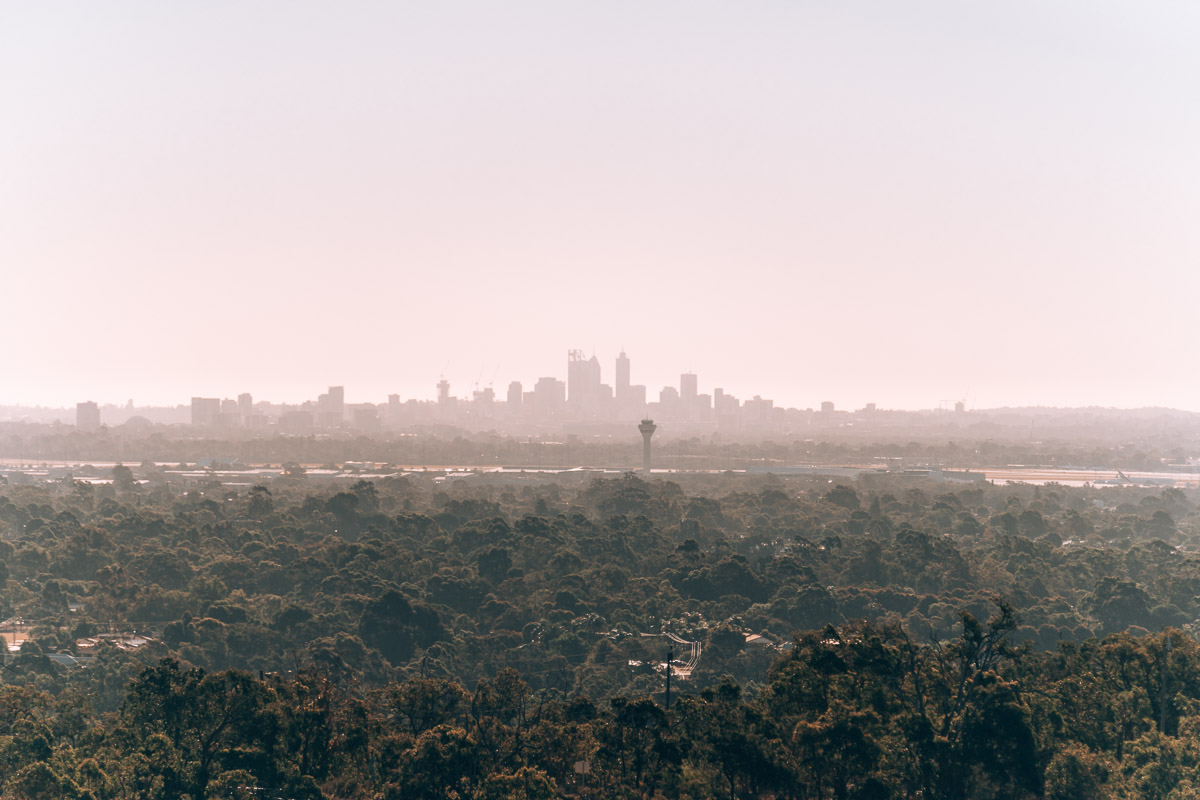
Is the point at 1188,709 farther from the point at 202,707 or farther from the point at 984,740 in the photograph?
the point at 202,707

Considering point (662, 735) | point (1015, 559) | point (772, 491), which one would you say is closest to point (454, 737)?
point (662, 735)

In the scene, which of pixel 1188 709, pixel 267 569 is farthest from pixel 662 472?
pixel 1188 709

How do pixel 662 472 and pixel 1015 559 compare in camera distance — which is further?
pixel 662 472

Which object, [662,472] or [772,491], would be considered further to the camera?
[662,472]

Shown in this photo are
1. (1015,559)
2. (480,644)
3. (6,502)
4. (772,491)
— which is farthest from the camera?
(772,491)

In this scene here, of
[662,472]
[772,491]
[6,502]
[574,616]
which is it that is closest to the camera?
[574,616]

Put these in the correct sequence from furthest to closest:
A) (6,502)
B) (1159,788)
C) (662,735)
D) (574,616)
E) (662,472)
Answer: (662,472)
(6,502)
(574,616)
(662,735)
(1159,788)

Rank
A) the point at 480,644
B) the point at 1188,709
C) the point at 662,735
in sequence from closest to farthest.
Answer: the point at 662,735 → the point at 1188,709 → the point at 480,644

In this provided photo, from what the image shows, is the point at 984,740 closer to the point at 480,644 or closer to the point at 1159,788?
the point at 1159,788

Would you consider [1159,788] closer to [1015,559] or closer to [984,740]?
[984,740]
